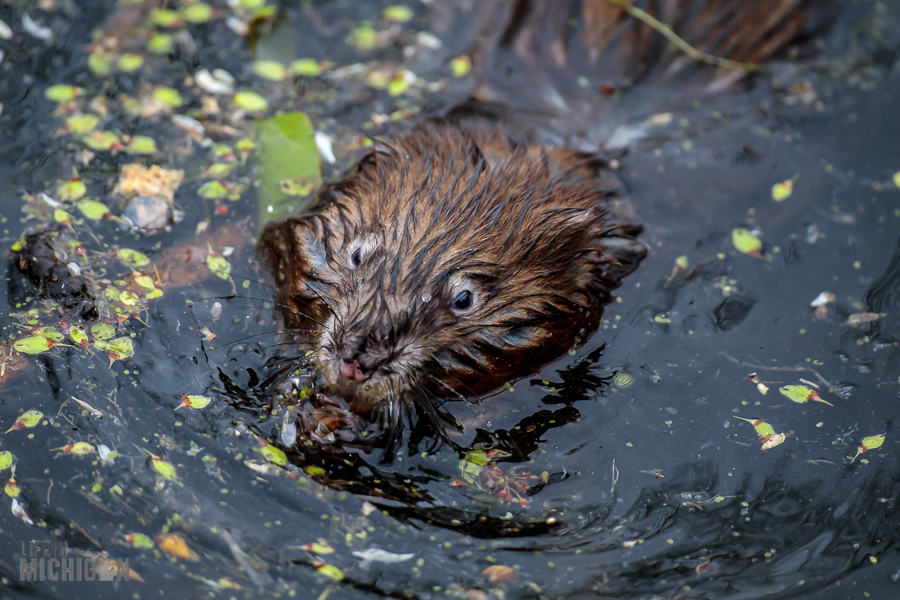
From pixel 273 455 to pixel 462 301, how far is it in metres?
1.17

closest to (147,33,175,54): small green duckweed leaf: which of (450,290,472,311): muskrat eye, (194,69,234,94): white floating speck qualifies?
(194,69,234,94): white floating speck

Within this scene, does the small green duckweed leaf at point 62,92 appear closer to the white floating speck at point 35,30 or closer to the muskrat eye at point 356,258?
the white floating speck at point 35,30

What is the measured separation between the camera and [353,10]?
20.6 ft

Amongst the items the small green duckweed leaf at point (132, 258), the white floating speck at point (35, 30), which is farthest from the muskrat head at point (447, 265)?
the white floating speck at point (35, 30)

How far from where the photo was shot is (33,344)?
4004 mm

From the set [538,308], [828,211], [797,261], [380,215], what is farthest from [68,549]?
[828,211]

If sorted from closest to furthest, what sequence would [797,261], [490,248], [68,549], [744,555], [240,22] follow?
[68,549] → [744,555] → [490,248] → [797,261] → [240,22]

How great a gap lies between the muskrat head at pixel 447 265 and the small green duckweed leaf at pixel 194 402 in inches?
23.0

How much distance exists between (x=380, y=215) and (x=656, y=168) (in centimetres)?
202

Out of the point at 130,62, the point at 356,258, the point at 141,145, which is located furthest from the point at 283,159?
the point at 130,62

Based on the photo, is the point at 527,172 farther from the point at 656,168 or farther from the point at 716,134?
the point at 716,134

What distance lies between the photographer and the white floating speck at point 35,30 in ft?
18.6

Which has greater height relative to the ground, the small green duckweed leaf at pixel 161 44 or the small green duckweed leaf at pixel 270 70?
the small green duckweed leaf at pixel 161 44

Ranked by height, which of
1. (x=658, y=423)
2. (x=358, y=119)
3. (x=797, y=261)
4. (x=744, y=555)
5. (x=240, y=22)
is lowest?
(x=744, y=555)
